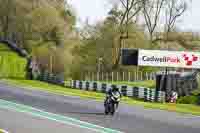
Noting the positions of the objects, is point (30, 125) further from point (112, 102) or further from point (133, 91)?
point (133, 91)

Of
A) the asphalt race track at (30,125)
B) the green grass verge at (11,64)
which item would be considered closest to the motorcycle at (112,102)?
the asphalt race track at (30,125)

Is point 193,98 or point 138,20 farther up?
point 138,20

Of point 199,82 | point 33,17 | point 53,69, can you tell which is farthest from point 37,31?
point 199,82

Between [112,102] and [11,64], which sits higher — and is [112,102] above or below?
below

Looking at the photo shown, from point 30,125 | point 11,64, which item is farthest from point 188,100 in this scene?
point 11,64

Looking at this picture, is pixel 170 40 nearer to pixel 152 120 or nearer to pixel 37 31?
pixel 37 31

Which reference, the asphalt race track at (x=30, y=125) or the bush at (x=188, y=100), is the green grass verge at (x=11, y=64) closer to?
the bush at (x=188, y=100)

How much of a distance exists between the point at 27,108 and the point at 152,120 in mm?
7650

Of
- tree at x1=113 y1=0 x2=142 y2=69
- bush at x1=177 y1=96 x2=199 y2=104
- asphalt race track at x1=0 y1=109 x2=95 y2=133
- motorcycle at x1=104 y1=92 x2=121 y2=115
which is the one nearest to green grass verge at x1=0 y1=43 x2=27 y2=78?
tree at x1=113 y1=0 x2=142 y2=69

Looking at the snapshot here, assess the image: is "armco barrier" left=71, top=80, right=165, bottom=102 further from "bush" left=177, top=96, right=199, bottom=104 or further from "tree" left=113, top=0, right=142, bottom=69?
"tree" left=113, top=0, right=142, bottom=69

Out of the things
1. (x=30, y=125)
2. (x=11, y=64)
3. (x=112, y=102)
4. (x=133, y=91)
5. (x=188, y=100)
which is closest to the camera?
(x=30, y=125)

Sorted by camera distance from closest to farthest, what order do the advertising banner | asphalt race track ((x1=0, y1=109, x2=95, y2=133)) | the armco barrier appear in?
asphalt race track ((x1=0, y1=109, x2=95, y2=133)) < the armco barrier < the advertising banner

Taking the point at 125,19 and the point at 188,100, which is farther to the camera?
the point at 125,19

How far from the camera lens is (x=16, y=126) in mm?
19766
